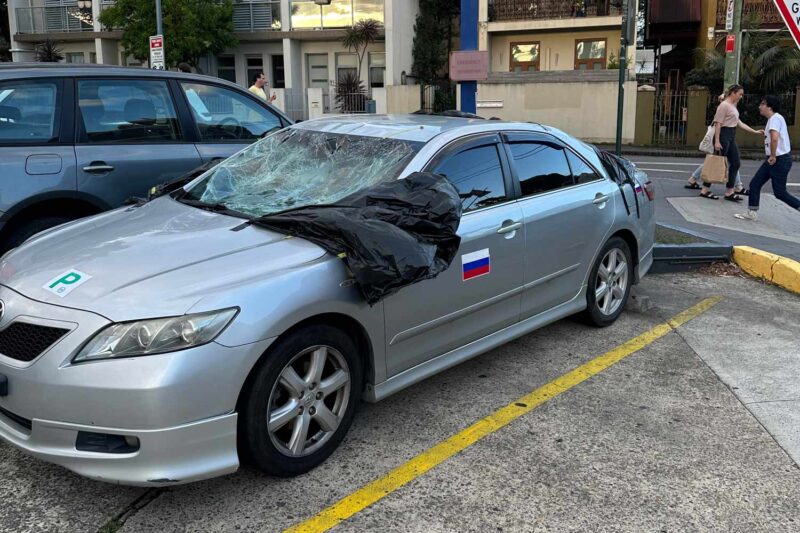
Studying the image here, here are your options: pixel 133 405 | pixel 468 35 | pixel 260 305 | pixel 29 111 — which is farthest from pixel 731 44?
pixel 133 405

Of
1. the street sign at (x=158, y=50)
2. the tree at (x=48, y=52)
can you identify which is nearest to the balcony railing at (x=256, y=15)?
the tree at (x=48, y=52)

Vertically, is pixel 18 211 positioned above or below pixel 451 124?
below

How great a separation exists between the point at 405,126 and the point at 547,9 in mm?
23290

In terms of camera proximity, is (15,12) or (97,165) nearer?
(97,165)

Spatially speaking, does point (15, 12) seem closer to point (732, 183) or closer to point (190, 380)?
point (732, 183)

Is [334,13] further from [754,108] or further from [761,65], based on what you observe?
[754,108]

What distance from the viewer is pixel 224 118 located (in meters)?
6.23

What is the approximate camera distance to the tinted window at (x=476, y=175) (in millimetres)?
4219

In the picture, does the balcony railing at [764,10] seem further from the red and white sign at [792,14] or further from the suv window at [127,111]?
the suv window at [127,111]

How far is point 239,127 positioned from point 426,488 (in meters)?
4.02

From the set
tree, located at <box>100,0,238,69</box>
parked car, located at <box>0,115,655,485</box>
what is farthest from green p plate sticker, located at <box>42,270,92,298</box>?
tree, located at <box>100,0,238,69</box>

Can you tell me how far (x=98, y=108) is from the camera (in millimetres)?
5406

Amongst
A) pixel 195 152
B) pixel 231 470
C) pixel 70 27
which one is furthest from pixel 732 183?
pixel 70 27

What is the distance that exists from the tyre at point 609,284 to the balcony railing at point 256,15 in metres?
26.0
